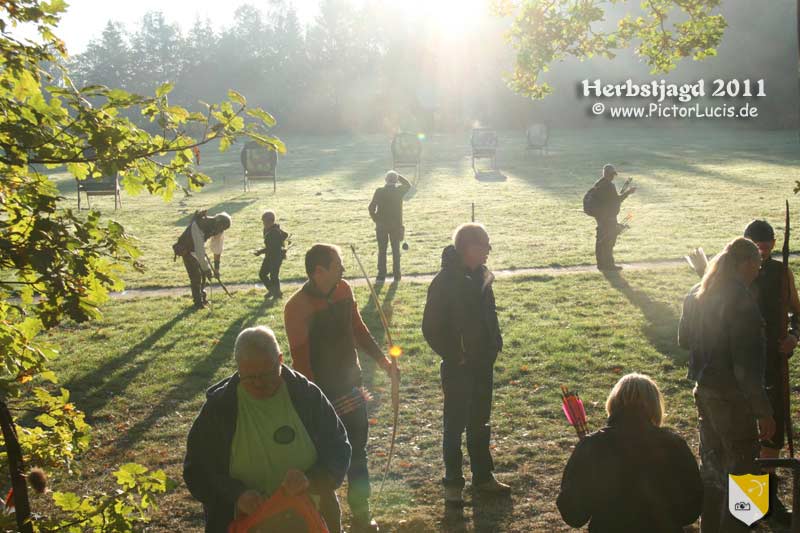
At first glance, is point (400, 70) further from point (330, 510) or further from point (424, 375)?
point (330, 510)

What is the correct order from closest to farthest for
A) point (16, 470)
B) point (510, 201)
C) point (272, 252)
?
point (16, 470) < point (272, 252) < point (510, 201)

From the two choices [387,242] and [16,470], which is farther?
[387,242]

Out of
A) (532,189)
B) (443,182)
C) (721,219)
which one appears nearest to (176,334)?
(721,219)

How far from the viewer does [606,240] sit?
16234 mm

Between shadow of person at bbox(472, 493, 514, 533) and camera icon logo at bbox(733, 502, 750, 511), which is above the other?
camera icon logo at bbox(733, 502, 750, 511)

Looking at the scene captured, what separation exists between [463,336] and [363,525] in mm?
1633

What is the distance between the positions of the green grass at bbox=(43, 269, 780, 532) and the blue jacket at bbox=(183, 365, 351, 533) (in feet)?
7.88

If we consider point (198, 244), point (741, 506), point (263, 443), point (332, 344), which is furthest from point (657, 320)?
point (263, 443)

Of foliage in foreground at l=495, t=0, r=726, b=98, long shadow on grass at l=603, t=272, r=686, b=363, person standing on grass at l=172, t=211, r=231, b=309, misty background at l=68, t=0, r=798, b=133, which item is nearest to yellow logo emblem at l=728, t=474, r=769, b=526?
long shadow on grass at l=603, t=272, r=686, b=363

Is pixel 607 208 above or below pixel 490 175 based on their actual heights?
below

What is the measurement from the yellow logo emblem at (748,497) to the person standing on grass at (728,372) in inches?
1.9

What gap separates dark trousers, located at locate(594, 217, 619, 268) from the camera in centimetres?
1587

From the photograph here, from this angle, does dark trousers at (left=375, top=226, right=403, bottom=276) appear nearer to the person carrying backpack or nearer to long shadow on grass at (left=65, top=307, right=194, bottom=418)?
the person carrying backpack

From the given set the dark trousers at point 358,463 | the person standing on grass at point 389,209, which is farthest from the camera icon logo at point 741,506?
the person standing on grass at point 389,209
